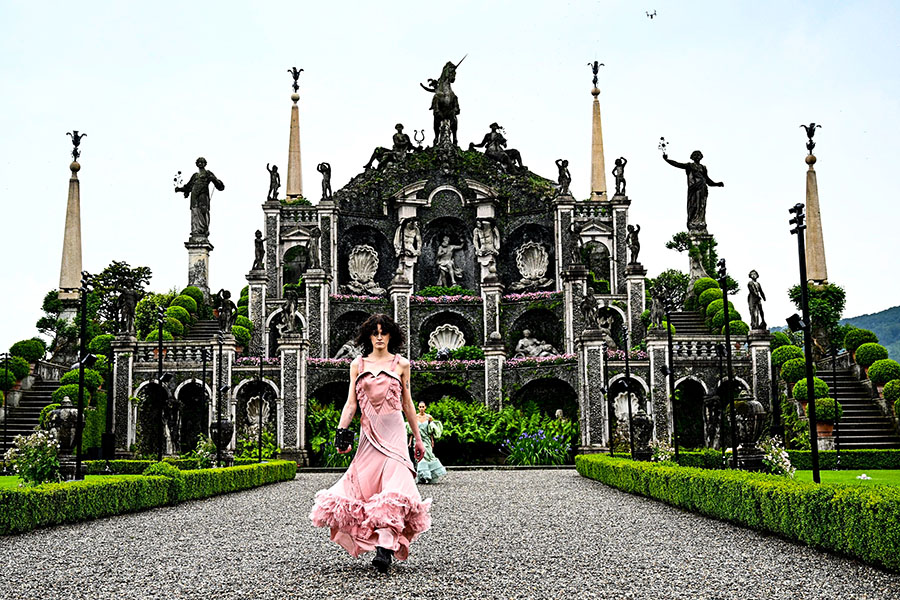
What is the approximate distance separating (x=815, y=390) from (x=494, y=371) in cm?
1341

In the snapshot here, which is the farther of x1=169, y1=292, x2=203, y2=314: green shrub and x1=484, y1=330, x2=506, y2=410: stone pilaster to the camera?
x1=169, y1=292, x2=203, y2=314: green shrub

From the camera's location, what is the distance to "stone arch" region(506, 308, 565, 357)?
4719cm

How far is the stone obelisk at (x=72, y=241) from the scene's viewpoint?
53.1 meters

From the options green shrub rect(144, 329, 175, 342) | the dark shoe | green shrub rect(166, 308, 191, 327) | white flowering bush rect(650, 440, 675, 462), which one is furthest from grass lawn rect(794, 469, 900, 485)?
green shrub rect(166, 308, 191, 327)

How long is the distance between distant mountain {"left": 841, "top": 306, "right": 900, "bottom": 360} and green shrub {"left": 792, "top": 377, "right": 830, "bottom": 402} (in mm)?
143666

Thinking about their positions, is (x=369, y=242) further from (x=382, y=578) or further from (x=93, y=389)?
(x=382, y=578)

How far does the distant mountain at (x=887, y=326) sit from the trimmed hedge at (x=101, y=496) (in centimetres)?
16343

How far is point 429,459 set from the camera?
26.0 metres

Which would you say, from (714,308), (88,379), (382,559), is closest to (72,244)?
(88,379)

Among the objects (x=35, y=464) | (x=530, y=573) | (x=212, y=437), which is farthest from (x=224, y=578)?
(x=212, y=437)

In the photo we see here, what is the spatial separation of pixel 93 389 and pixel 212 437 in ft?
32.5

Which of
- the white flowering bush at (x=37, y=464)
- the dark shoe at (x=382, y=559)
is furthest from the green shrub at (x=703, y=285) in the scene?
the dark shoe at (x=382, y=559)

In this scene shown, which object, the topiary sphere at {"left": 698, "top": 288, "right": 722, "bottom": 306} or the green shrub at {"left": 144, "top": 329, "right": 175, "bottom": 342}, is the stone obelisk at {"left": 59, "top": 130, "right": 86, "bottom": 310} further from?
the topiary sphere at {"left": 698, "top": 288, "right": 722, "bottom": 306}

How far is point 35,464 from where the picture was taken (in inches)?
661
